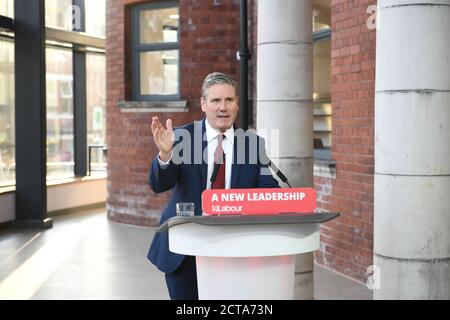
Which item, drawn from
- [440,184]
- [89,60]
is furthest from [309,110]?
[89,60]

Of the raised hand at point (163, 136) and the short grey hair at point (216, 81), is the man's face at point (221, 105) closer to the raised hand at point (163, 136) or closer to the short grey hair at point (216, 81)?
the short grey hair at point (216, 81)

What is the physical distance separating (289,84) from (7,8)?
750 centimetres

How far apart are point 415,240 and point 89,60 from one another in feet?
41.1

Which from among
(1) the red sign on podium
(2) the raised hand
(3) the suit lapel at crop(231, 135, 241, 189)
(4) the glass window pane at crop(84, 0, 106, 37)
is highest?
(4) the glass window pane at crop(84, 0, 106, 37)

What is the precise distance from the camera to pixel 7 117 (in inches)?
516

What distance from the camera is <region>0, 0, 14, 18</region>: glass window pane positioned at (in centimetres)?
1252

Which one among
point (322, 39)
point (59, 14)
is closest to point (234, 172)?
point (322, 39)

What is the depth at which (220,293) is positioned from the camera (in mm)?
3346

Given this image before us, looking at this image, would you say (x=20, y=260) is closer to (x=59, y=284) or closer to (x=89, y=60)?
(x=59, y=284)

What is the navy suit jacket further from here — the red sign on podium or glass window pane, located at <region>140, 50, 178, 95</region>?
glass window pane, located at <region>140, 50, 178, 95</region>

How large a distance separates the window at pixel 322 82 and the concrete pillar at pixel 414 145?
4.19 metres

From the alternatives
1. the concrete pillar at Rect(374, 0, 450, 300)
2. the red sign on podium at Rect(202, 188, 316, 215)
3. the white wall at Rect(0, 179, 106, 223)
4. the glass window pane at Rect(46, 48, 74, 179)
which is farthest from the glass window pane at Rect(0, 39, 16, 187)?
the red sign on podium at Rect(202, 188, 316, 215)

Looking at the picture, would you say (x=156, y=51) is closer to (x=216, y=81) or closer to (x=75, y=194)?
(x=75, y=194)

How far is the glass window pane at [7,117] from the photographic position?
12992 millimetres
